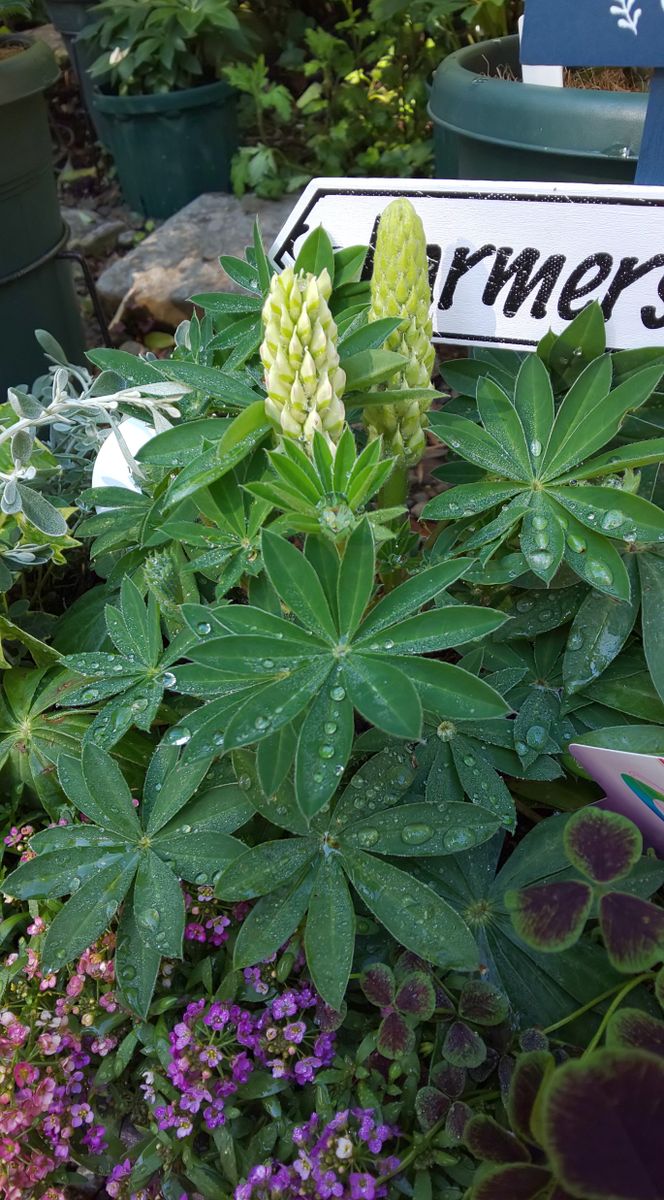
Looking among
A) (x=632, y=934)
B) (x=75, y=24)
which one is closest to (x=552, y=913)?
(x=632, y=934)

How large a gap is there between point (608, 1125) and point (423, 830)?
0.34 m

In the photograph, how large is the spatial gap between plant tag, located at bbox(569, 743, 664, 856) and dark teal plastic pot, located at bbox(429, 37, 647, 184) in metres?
1.10

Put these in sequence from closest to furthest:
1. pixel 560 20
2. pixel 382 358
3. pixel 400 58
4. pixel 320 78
→ 1. pixel 382 358
2. pixel 560 20
3. pixel 400 58
4. pixel 320 78

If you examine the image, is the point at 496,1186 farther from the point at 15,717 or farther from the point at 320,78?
the point at 320,78

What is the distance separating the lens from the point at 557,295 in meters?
1.14

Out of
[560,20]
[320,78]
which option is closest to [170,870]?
[560,20]

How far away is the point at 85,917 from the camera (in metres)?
0.88

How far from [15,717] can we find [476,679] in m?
0.69

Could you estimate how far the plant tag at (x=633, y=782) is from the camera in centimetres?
80

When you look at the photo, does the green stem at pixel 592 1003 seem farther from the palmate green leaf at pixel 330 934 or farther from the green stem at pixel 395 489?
the green stem at pixel 395 489

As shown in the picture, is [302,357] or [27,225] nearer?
[302,357]

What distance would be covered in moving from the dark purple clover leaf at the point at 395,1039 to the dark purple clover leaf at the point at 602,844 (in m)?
0.23

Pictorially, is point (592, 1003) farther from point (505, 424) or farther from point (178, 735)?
point (505, 424)

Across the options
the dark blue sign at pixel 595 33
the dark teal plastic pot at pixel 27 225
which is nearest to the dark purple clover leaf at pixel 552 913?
the dark blue sign at pixel 595 33
